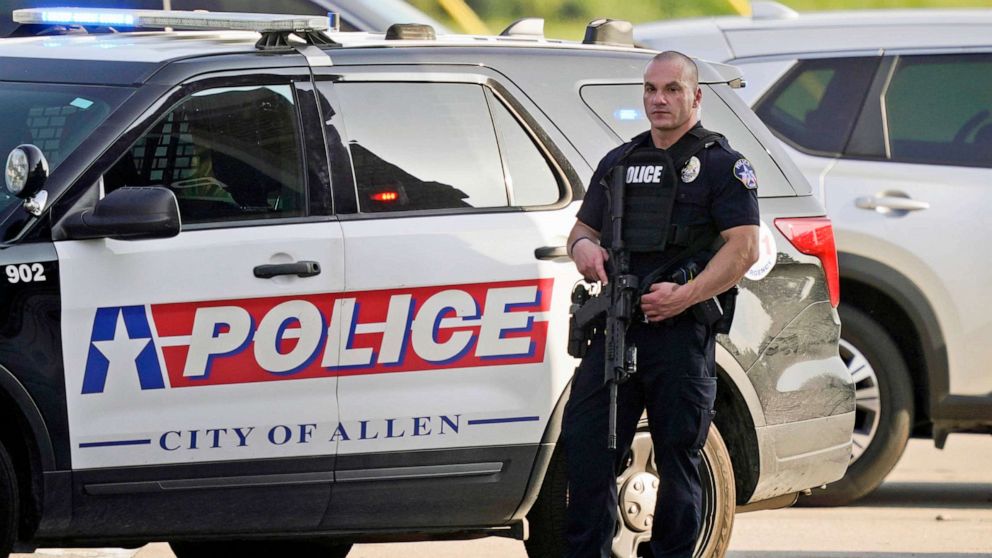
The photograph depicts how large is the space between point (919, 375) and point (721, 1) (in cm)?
374

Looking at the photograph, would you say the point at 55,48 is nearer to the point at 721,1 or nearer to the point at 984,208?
the point at 984,208

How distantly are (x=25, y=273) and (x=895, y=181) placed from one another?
4249mm

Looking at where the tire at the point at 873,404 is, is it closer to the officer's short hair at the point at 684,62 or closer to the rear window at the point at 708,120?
the rear window at the point at 708,120

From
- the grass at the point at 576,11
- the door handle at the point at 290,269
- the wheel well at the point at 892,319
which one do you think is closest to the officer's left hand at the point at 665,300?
the door handle at the point at 290,269

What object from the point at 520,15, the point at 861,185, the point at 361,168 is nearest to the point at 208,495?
the point at 361,168

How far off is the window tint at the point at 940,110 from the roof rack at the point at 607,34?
7.31 ft

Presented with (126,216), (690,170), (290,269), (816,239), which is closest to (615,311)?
(690,170)

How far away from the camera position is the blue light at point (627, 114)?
19.0 ft

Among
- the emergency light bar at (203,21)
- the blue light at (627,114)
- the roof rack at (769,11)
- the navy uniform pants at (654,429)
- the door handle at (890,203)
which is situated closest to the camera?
the navy uniform pants at (654,429)

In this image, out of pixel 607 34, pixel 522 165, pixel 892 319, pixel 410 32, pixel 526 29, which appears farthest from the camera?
pixel 892 319

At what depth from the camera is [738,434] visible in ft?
18.9

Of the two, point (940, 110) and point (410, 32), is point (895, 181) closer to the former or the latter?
point (940, 110)

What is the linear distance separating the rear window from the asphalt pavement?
4.87 feet

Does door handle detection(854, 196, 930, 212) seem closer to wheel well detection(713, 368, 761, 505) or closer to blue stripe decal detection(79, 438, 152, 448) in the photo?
wheel well detection(713, 368, 761, 505)
